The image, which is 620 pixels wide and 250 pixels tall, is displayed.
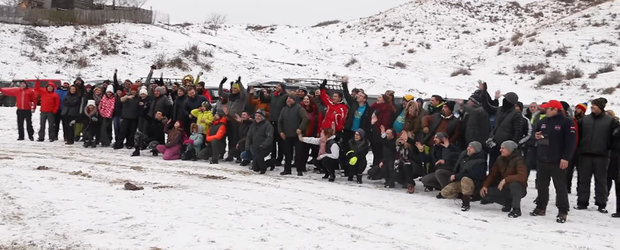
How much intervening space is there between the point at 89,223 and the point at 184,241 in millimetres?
1293

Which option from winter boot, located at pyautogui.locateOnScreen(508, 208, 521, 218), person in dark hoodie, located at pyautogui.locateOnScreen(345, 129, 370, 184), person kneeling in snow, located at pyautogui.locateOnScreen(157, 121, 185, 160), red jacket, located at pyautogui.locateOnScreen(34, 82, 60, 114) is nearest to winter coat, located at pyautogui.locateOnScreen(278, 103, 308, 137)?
person in dark hoodie, located at pyautogui.locateOnScreen(345, 129, 370, 184)

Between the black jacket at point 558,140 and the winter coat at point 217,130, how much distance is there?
6.88m

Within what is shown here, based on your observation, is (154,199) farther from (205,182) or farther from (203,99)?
(203,99)

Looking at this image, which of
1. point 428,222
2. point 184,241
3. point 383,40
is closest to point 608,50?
point 383,40

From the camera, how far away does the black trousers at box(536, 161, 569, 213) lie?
778 cm

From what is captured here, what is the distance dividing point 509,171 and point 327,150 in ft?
12.0

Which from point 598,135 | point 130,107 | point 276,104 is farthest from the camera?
point 130,107

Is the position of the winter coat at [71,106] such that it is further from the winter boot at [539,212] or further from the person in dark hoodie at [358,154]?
the winter boot at [539,212]

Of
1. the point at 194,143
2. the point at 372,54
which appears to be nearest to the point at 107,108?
the point at 194,143

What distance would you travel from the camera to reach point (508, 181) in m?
7.99

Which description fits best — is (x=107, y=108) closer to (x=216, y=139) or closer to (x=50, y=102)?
(x=50, y=102)

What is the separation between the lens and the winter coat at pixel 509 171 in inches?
313

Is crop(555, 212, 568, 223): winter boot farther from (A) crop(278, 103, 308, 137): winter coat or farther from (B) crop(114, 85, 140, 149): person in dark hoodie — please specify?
(B) crop(114, 85, 140, 149): person in dark hoodie

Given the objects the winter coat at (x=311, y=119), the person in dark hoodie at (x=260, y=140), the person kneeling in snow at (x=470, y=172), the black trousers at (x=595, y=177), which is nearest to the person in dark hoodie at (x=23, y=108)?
the person in dark hoodie at (x=260, y=140)
